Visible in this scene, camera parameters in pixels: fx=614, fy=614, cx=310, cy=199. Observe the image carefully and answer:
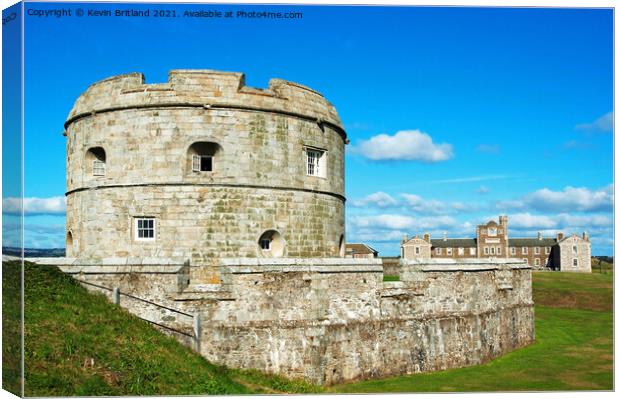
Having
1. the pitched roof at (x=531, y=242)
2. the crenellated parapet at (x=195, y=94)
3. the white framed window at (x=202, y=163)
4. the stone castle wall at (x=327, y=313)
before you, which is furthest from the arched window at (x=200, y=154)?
the pitched roof at (x=531, y=242)

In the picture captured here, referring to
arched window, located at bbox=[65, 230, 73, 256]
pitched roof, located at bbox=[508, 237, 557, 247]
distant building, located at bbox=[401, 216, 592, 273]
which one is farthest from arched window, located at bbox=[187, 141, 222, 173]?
pitched roof, located at bbox=[508, 237, 557, 247]

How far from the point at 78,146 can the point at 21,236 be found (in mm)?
8846

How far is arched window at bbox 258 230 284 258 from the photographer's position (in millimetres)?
17234

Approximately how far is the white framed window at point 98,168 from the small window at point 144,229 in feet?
7.26

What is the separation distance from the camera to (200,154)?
17125 mm

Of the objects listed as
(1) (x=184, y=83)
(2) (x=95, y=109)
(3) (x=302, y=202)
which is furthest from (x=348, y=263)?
(2) (x=95, y=109)

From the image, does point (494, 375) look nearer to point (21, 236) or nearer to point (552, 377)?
point (552, 377)

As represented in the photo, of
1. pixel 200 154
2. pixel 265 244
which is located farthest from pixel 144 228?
pixel 265 244

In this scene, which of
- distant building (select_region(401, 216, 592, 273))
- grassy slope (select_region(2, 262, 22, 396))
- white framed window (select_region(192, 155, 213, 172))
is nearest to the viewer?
grassy slope (select_region(2, 262, 22, 396))

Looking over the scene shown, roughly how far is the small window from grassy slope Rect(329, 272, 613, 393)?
6.59 meters

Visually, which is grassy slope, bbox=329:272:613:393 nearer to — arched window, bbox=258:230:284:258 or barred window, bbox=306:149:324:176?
arched window, bbox=258:230:284:258

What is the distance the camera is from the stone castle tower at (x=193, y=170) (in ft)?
54.5

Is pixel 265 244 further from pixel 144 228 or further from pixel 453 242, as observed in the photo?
pixel 453 242

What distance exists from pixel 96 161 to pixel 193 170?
326cm
